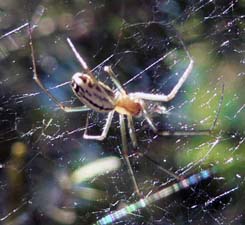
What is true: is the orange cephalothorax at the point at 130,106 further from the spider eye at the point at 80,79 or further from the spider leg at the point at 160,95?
the spider eye at the point at 80,79

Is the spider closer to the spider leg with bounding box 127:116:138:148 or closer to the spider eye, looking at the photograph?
the spider leg with bounding box 127:116:138:148

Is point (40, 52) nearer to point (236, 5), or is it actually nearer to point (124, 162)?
point (124, 162)

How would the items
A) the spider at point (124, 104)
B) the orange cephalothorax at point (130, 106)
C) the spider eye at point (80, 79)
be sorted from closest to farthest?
the spider eye at point (80, 79)
the spider at point (124, 104)
the orange cephalothorax at point (130, 106)

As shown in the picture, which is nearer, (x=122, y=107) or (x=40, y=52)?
(x=122, y=107)

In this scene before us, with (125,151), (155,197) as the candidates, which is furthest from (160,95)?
(155,197)

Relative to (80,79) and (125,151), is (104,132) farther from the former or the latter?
(80,79)

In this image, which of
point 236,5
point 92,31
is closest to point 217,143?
point 236,5

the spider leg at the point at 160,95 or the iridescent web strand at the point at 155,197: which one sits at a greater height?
the spider leg at the point at 160,95

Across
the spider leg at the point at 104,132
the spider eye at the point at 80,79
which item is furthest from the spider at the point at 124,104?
the spider eye at the point at 80,79
